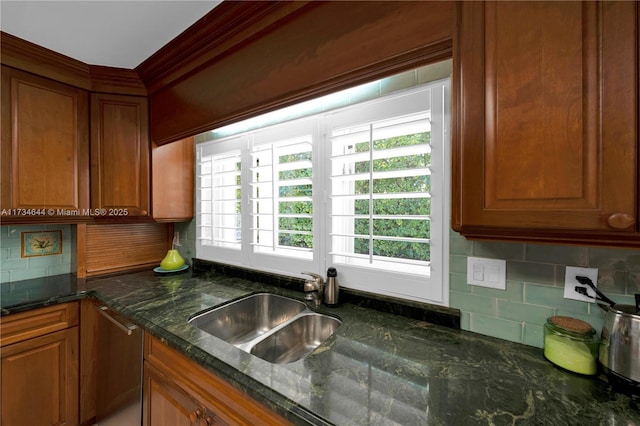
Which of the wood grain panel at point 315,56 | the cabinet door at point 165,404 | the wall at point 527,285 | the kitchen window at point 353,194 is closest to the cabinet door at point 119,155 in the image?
the kitchen window at point 353,194

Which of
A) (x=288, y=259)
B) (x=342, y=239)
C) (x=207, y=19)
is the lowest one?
(x=288, y=259)

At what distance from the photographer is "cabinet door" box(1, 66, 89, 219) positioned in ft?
4.88

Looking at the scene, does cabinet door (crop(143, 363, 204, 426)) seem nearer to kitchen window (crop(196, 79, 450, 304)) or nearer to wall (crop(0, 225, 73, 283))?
kitchen window (crop(196, 79, 450, 304))

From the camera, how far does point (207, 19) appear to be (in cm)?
126

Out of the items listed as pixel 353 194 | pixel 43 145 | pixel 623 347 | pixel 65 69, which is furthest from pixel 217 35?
pixel 623 347

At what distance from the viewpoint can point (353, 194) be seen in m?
1.39

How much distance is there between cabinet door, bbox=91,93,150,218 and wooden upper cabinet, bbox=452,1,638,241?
2007mm

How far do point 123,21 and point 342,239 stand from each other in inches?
60.3

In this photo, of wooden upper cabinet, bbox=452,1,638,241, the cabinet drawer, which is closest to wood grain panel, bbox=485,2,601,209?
wooden upper cabinet, bbox=452,1,638,241

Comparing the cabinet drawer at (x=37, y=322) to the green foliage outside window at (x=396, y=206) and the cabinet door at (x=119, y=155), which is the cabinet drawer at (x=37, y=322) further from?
the green foliage outside window at (x=396, y=206)

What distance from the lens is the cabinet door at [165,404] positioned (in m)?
1.01

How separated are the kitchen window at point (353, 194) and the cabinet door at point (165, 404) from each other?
0.78 metres

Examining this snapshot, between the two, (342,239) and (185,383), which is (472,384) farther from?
(185,383)

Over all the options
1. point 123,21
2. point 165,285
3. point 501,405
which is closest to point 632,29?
point 501,405
